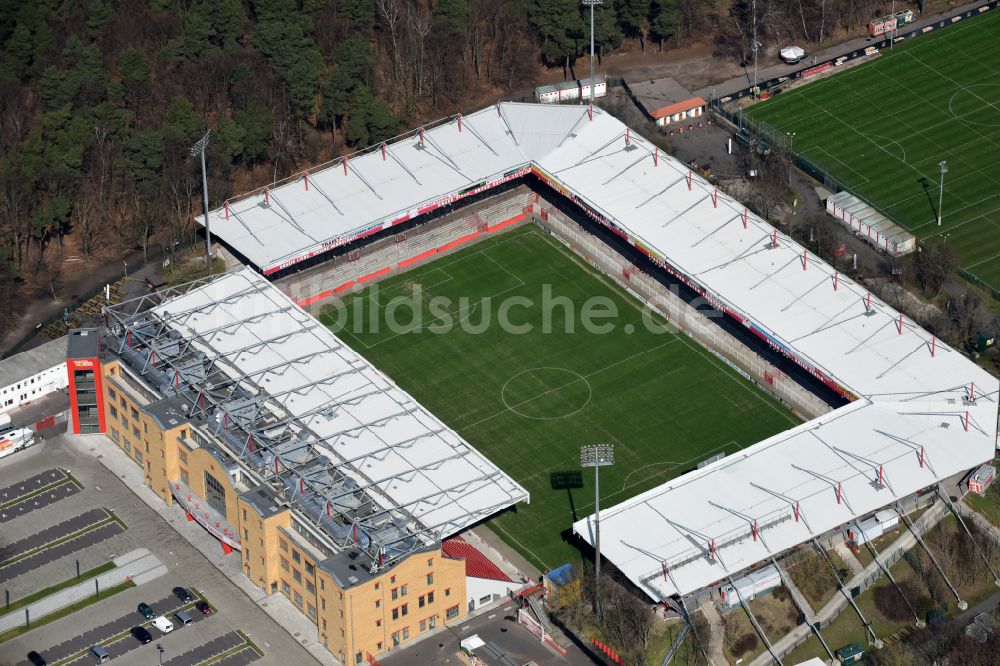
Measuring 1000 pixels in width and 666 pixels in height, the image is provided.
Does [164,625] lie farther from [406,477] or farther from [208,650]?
[406,477]

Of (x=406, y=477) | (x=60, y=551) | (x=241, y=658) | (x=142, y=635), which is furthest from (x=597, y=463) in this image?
(x=60, y=551)

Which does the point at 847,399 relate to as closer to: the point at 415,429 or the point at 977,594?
the point at 977,594

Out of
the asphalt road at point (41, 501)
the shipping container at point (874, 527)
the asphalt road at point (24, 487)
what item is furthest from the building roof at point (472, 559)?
the asphalt road at point (24, 487)

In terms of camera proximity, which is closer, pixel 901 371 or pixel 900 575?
pixel 900 575

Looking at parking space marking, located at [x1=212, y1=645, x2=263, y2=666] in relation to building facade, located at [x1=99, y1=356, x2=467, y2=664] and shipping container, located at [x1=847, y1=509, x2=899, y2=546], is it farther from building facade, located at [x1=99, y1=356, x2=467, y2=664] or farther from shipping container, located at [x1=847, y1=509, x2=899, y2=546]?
shipping container, located at [x1=847, y1=509, x2=899, y2=546]

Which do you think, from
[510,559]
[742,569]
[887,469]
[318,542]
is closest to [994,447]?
[887,469]

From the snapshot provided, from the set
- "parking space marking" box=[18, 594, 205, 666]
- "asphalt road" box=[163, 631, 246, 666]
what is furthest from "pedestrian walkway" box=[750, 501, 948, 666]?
"parking space marking" box=[18, 594, 205, 666]
